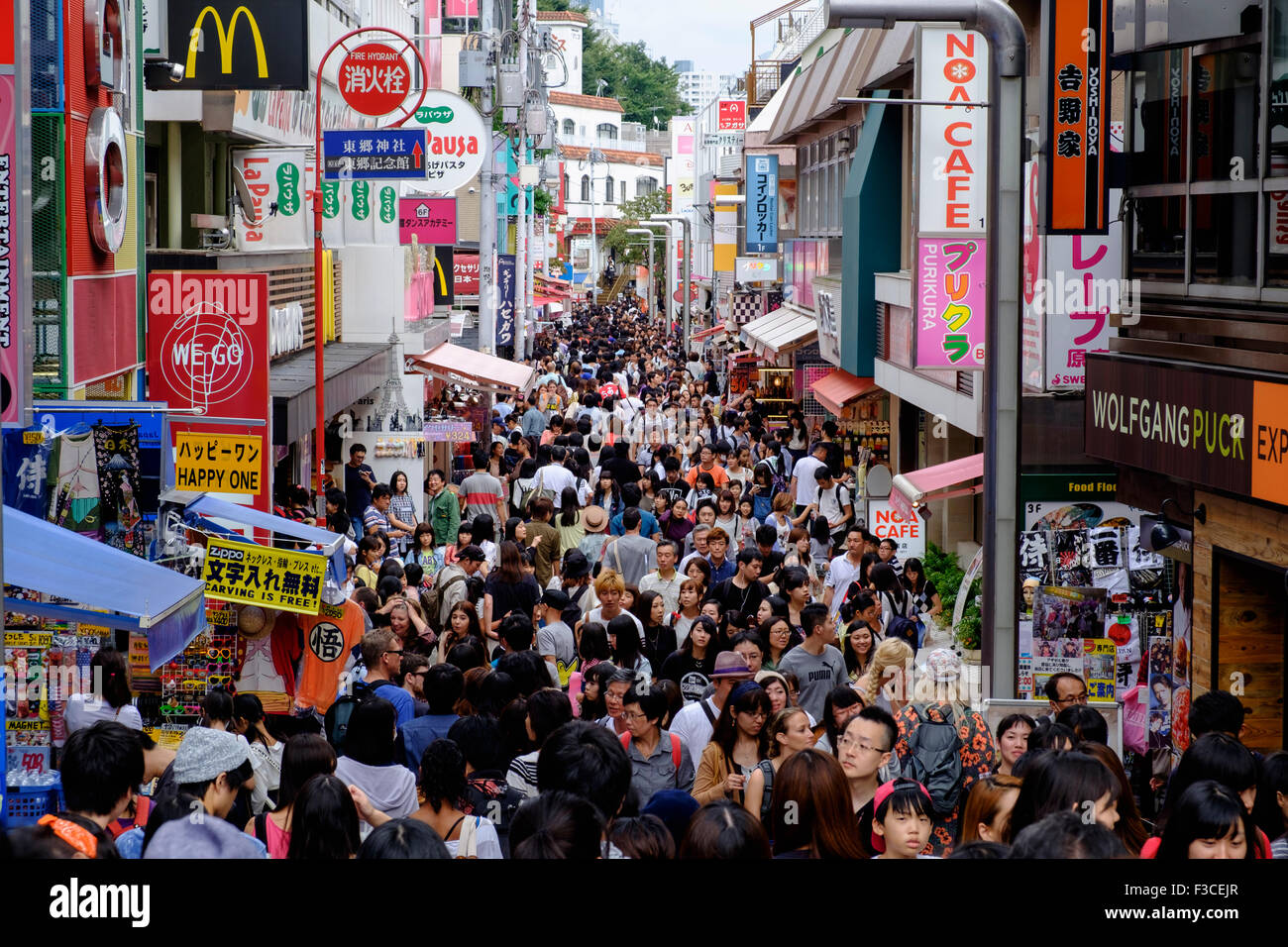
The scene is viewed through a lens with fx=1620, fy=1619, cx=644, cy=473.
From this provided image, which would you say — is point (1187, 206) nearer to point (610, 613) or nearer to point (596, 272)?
point (610, 613)

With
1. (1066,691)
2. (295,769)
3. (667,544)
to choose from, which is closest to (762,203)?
(667,544)

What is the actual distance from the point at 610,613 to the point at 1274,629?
447 centimetres

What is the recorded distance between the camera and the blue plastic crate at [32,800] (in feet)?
26.4

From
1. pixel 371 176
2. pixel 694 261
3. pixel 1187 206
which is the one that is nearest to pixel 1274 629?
pixel 1187 206

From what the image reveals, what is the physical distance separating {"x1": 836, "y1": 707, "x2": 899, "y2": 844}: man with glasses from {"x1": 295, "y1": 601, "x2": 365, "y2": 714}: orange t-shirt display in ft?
13.6

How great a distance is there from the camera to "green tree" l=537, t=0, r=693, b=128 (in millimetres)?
128500

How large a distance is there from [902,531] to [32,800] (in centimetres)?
981

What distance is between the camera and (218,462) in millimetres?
11273

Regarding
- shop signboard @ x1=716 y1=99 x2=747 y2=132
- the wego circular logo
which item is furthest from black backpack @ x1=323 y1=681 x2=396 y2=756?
shop signboard @ x1=716 y1=99 x2=747 y2=132

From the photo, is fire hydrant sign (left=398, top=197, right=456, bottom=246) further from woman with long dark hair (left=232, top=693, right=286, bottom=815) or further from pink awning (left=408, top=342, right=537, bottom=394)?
woman with long dark hair (left=232, top=693, right=286, bottom=815)

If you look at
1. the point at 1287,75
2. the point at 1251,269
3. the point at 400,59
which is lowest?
the point at 1251,269

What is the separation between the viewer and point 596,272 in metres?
122

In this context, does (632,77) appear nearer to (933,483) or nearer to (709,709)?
(933,483)

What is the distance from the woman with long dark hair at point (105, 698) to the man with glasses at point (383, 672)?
1257 millimetres
